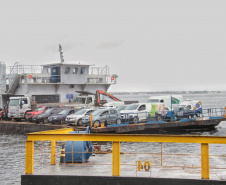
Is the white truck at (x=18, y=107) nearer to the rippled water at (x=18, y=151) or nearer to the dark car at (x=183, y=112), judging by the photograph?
the rippled water at (x=18, y=151)

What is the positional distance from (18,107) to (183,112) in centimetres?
1670

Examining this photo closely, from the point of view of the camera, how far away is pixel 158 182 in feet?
30.3

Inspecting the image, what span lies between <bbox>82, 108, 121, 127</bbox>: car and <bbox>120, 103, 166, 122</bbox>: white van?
90cm

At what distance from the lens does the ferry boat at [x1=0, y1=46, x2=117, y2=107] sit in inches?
1725

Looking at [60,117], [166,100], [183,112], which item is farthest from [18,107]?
[183,112]

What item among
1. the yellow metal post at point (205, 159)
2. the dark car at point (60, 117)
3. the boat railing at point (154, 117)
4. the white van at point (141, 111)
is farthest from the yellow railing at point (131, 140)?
the dark car at point (60, 117)

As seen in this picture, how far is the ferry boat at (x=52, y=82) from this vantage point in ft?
144

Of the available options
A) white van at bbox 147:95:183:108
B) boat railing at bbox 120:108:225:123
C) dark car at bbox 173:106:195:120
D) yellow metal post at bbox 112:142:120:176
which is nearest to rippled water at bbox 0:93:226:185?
boat railing at bbox 120:108:225:123

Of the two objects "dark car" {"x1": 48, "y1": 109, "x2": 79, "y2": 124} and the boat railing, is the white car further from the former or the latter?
the boat railing

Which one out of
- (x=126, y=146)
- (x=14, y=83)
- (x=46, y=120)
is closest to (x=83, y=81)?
(x=14, y=83)

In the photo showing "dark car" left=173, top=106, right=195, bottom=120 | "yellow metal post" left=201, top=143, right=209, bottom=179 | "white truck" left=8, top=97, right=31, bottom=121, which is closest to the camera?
"yellow metal post" left=201, top=143, right=209, bottom=179

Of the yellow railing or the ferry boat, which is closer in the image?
the yellow railing

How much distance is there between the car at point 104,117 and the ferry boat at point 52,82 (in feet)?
49.9

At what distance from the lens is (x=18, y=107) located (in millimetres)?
38312
